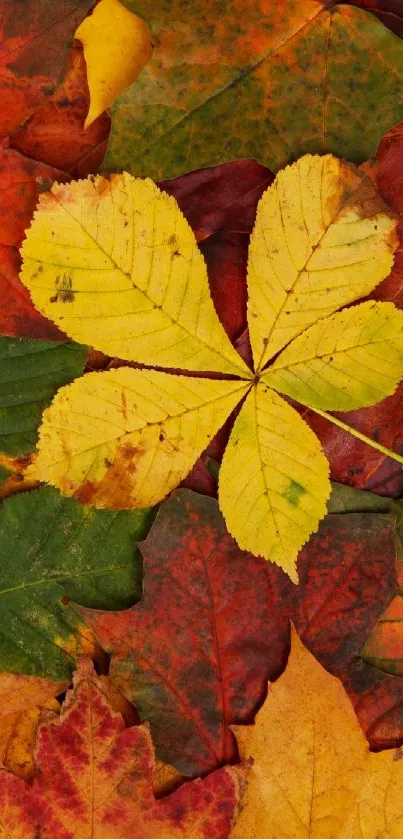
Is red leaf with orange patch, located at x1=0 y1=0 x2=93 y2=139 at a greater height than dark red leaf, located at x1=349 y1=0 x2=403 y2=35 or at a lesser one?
lesser

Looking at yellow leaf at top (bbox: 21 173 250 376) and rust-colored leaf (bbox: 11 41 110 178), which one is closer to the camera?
yellow leaf at top (bbox: 21 173 250 376)

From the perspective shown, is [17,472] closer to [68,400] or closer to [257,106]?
[68,400]

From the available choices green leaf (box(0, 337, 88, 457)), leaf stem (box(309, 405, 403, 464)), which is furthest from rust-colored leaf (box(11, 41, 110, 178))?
leaf stem (box(309, 405, 403, 464))

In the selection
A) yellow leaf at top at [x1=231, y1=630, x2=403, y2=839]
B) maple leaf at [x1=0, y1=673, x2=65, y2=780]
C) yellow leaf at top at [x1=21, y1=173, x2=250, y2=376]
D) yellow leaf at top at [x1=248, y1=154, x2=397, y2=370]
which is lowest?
maple leaf at [x1=0, y1=673, x2=65, y2=780]

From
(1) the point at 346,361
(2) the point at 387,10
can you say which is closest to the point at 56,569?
(1) the point at 346,361

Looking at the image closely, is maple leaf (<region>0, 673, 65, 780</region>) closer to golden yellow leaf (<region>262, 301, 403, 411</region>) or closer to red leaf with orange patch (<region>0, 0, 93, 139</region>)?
golden yellow leaf (<region>262, 301, 403, 411</region>)
